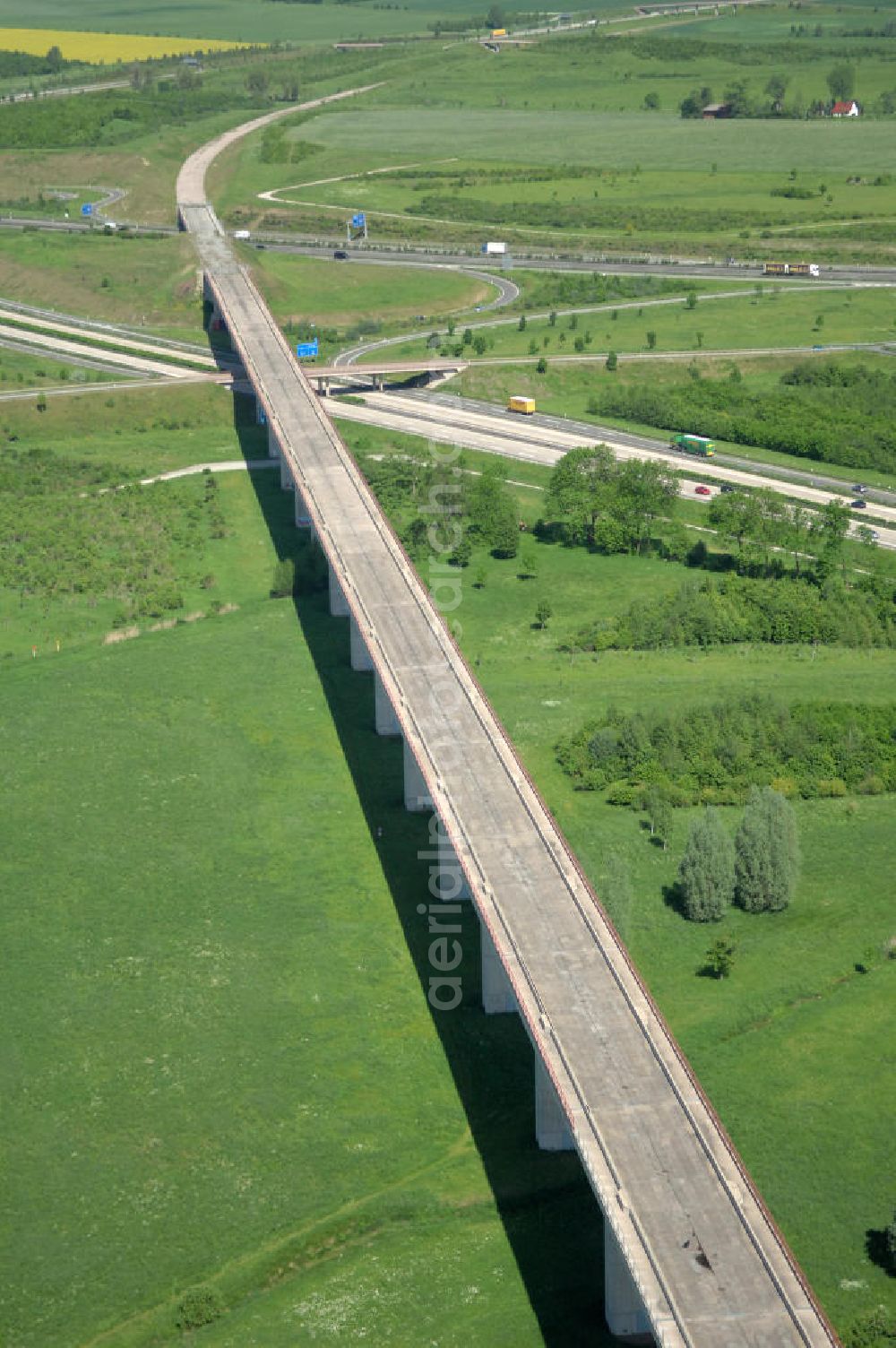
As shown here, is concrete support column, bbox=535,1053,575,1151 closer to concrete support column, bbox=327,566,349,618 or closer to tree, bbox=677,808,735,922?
tree, bbox=677,808,735,922

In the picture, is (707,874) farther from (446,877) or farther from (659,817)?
(446,877)

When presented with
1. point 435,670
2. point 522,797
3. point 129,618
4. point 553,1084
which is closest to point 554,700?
point 435,670

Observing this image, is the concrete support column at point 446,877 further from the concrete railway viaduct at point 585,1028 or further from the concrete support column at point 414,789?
the concrete support column at point 414,789

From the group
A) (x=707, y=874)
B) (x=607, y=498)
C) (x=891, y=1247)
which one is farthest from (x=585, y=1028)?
(x=607, y=498)

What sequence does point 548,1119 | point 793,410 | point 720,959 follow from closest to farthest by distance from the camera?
point 548,1119, point 720,959, point 793,410

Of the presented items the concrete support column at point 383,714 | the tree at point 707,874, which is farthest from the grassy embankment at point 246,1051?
the tree at point 707,874

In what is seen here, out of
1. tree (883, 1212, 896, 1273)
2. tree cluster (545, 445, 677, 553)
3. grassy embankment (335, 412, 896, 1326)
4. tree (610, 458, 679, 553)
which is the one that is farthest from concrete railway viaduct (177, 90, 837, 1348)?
tree (610, 458, 679, 553)

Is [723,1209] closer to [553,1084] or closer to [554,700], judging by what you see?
[553,1084]
